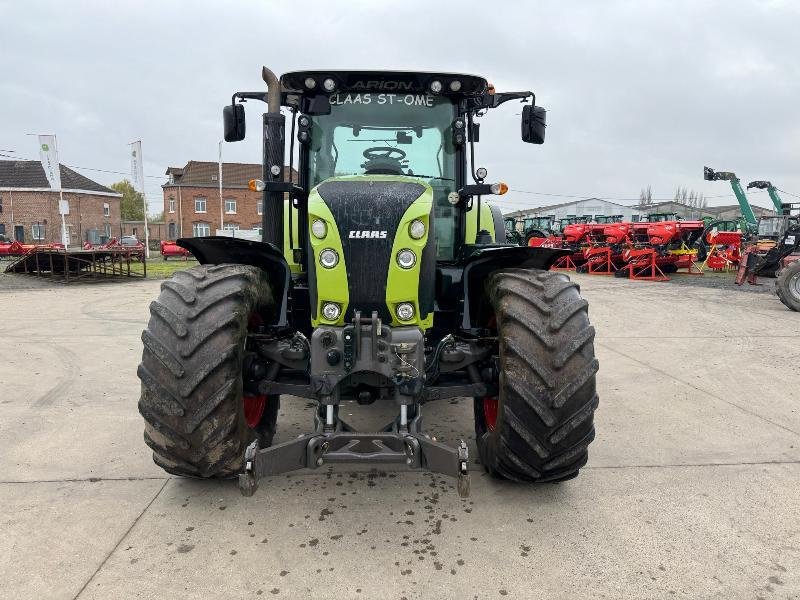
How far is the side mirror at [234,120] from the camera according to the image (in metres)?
4.03

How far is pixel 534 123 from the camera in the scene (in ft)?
13.5

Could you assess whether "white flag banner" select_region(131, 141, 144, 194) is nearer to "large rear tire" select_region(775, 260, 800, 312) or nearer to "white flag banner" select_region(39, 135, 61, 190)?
"white flag banner" select_region(39, 135, 61, 190)

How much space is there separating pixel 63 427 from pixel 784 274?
1232 cm

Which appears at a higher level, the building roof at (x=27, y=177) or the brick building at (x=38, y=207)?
the building roof at (x=27, y=177)

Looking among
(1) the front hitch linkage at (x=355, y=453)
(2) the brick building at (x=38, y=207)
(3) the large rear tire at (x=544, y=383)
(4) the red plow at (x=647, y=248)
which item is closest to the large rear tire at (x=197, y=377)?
(1) the front hitch linkage at (x=355, y=453)

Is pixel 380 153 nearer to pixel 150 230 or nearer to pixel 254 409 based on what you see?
pixel 254 409

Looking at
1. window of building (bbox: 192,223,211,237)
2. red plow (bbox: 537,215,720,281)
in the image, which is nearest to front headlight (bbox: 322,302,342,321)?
red plow (bbox: 537,215,720,281)

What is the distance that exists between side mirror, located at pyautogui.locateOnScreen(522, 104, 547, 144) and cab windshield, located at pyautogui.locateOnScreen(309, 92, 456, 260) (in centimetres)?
59

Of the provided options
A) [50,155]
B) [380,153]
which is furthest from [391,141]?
[50,155]

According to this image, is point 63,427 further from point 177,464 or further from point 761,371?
point 761,371

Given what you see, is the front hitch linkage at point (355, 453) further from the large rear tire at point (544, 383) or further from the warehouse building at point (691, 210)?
the warehouse building at point (691, 210)

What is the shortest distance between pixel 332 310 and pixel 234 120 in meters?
1.95

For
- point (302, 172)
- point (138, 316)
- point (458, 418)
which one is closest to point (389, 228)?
point (302, 172)

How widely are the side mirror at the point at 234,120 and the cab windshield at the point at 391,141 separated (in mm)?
560
